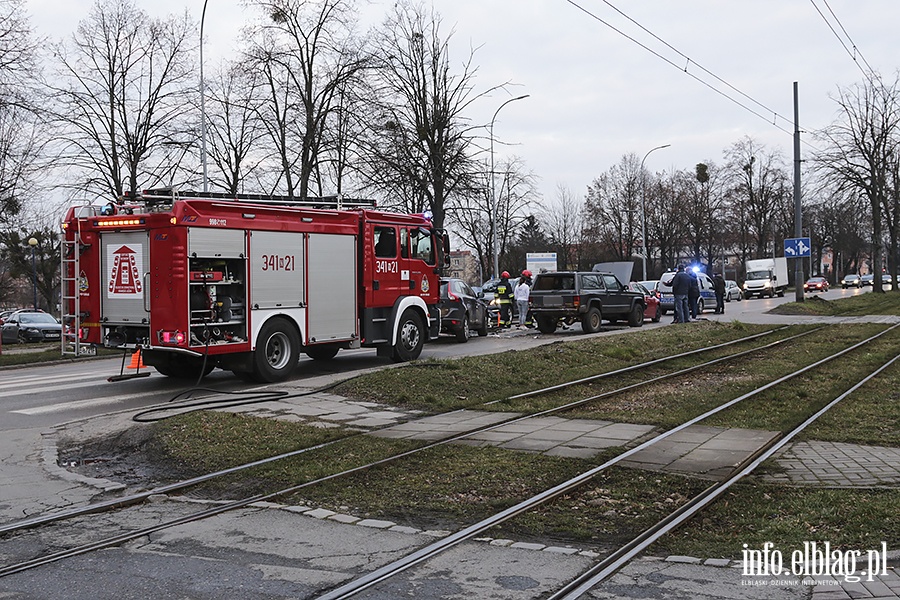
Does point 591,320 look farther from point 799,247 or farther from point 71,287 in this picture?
point 799,247

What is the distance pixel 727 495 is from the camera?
590 cm

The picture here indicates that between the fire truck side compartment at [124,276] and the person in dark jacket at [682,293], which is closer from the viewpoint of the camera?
the fire truck side compartment at [124,276]

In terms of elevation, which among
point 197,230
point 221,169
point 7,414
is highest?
point 221,169

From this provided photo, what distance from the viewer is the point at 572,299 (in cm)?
2353

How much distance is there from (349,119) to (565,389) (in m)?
19.5

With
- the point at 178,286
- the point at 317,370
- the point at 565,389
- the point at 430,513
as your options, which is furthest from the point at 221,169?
the point at 430,513

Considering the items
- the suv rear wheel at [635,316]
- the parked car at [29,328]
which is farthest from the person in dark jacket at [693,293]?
the parked car at [29,328]

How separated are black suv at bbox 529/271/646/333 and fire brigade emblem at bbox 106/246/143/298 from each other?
13550 mm

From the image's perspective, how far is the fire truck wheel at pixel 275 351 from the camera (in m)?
13.1

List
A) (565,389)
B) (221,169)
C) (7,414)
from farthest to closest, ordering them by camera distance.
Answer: (221,169), (565,389), (7,414)

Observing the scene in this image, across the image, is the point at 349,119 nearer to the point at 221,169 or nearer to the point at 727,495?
the point at 221,169

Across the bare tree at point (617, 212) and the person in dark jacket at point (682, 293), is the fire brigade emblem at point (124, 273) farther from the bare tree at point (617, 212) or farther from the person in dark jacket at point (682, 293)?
the bare tree at point (617, 212)

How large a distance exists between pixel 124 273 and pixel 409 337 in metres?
5.58

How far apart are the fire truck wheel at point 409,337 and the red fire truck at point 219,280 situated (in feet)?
2.41
